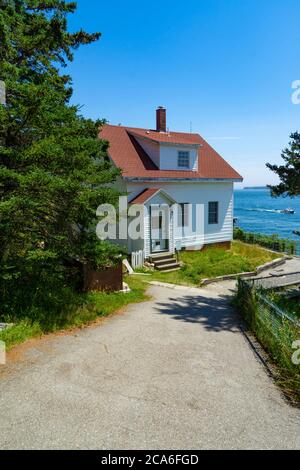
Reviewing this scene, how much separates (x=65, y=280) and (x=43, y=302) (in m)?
2.29

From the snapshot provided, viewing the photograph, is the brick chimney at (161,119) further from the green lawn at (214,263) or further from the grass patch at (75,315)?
the grass patch at (75,315)

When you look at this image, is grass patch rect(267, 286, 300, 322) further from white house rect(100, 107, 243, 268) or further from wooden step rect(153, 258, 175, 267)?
white house rect(100, 107, 243, 268)

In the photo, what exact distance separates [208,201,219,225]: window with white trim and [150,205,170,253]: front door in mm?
4382

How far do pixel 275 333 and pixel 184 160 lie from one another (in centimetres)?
1652

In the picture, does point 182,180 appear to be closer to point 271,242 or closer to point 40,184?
point 271,242

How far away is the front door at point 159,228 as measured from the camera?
1992 cm

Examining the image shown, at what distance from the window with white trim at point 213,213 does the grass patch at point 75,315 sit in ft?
37.8

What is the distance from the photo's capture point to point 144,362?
283 inches

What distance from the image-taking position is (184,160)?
22.5 meters

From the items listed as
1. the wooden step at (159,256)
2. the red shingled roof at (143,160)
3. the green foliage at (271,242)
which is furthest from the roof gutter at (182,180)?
the green foliage at (271,242)

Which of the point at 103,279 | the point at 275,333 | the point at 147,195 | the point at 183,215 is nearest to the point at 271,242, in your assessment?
the point at 183,215

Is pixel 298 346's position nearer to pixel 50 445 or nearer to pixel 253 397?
pixel 253 397

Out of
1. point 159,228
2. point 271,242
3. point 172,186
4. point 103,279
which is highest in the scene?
point 172,186
